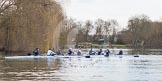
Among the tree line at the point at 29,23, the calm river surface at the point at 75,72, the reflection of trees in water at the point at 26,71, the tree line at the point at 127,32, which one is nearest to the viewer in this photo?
the reflection of trees in water at the point at 26,71

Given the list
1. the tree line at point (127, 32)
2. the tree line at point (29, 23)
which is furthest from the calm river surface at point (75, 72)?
the tree line at point (127, 32)

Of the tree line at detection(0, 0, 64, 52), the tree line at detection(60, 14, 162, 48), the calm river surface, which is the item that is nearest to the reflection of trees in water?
the calm river surface

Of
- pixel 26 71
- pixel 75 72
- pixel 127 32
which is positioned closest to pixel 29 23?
pixel 26 71

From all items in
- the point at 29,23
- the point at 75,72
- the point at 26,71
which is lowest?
the point at 75,72

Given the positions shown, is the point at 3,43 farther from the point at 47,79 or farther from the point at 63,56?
the point at 47,79

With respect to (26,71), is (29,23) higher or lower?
higher

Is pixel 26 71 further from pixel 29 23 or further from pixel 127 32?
pixel 127 32

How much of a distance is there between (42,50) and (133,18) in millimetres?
89536

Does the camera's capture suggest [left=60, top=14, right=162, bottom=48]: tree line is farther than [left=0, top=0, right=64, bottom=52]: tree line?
Yes

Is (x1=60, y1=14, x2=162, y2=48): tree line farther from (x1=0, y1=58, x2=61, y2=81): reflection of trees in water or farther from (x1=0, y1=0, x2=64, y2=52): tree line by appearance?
(x1=0, y1=58, x2=61, y2=81): reflection of trees in water

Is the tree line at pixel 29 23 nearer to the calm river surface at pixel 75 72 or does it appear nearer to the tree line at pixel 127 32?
the calm river surface at pixel 75 72

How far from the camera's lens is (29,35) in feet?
180

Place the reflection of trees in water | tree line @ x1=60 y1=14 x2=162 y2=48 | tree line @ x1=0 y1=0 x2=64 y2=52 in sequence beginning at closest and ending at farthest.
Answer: the reflection of trees in water → tree line @ x1=0 y1=0 x2=64 y2=52 → tree line @ x1=60 y1=14 x2=162 y2=48

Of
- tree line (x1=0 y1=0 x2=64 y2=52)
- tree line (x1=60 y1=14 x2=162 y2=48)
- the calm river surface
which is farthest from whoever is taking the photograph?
tree line (x1=60 y1=14 x2=162 y2=48)
